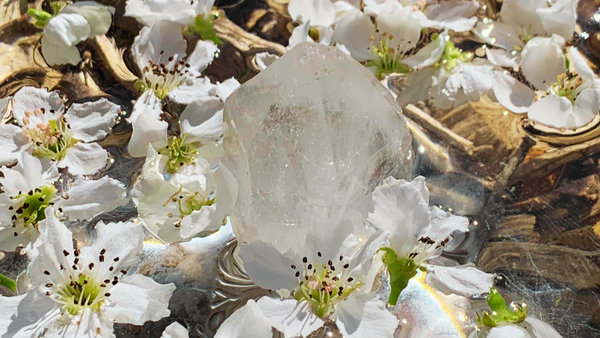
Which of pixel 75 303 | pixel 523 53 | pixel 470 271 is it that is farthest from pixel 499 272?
pixel 75 303

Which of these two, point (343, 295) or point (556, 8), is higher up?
point (556, 8)

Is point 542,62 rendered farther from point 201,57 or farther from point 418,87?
point 201,57

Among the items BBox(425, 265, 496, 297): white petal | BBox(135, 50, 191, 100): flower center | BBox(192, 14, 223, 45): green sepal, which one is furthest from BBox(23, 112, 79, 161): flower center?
BBox(425, 265, 496, 297): white petal

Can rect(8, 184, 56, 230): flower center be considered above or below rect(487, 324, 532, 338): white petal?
above

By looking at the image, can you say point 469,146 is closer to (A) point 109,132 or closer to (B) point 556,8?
(B) point 556,8

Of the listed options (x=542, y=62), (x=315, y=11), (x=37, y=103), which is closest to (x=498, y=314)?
(x=542, y=62)

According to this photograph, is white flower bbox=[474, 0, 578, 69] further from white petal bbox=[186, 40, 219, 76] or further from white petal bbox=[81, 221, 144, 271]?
white petal bbox=[81, 221, 144, 271]
